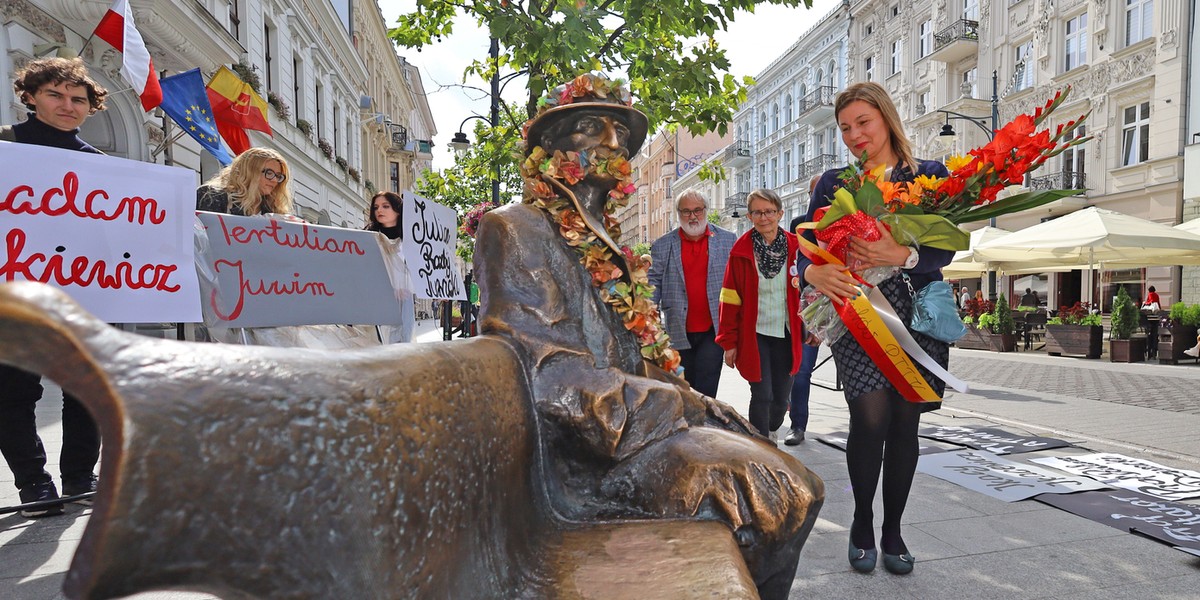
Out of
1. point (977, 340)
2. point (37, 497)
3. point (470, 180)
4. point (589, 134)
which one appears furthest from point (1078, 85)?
point (37, 497)

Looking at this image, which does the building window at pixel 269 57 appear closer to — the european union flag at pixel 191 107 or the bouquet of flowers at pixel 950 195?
the european union flag at pixel 191 107

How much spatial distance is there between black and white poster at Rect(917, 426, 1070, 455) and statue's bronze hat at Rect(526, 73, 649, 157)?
3613 mm

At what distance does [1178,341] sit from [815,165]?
2647cm

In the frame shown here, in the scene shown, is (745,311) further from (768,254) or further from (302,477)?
(302,477)

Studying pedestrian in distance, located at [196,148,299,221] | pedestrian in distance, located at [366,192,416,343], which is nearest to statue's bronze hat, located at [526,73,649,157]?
pedestrian in distance, located at [196,148,299,221]

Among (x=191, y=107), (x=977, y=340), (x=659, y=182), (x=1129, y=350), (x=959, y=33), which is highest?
(x=659, y=182)

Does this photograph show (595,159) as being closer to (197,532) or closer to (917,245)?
(917,245)

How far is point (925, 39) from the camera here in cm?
2862

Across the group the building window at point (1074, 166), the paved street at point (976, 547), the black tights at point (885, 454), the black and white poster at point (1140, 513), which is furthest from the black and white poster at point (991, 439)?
the building window at point (1074, 166)

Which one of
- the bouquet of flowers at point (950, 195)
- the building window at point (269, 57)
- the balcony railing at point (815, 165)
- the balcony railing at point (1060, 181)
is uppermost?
the balcony railing at point (815, 165)

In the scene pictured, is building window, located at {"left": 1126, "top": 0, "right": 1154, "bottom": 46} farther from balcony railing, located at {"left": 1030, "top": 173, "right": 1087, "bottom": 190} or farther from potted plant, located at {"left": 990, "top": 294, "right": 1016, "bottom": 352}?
potted plant, located at {"left": 990, "top": 294, "right": 1016, "bottom": 352}

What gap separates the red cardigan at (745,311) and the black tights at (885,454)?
5.15 feet

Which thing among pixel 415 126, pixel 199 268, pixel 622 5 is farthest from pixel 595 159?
pixel 415 126

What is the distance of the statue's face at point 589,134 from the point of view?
6.38ft
